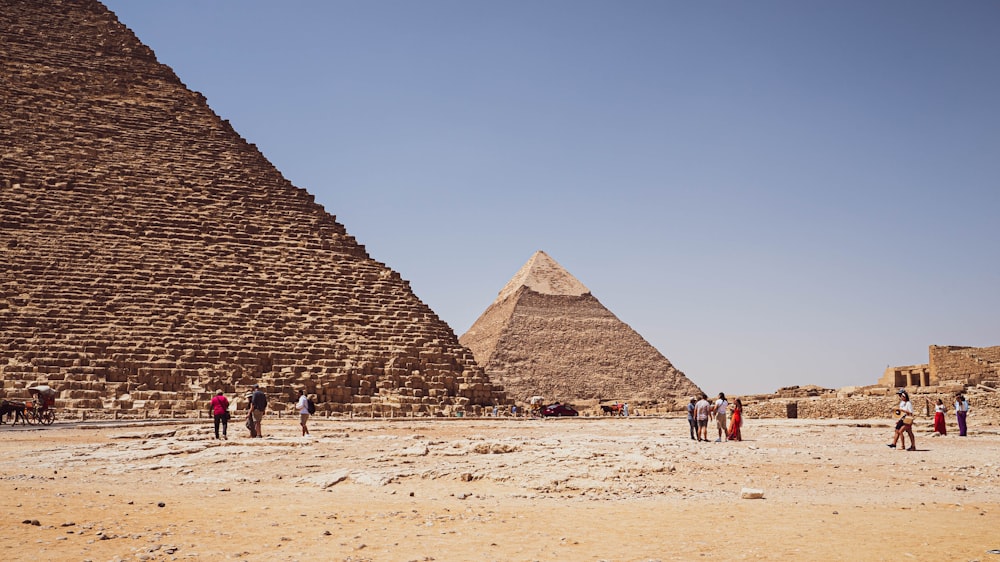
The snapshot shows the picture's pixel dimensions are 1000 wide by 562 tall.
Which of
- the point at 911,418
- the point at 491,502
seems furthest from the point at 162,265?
the point at 491,502

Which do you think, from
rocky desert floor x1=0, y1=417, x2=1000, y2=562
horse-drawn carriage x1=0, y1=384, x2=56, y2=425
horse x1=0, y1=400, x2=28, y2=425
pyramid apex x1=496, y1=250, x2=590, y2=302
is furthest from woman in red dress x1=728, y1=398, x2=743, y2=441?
pyramid apex x1=496, y1=250, x2=590, y2=302

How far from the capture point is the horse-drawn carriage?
19.2m

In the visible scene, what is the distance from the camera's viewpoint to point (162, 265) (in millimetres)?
29938

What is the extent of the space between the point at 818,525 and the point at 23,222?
29.2 metres

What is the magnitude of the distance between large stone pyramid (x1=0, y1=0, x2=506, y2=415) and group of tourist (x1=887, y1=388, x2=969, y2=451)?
14733mm

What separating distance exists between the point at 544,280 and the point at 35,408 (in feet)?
217

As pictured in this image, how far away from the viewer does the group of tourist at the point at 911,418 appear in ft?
40.5

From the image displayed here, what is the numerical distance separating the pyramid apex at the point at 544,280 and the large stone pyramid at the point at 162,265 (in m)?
47.9

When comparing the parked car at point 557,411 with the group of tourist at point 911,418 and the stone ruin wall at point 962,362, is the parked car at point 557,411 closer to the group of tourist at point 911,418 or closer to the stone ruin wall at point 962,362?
the stone ruin wall at point 962,362

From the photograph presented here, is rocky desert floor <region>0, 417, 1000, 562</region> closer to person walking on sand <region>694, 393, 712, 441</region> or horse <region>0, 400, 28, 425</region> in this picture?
person walking on sand <region>694, 393, 712, 441</region>

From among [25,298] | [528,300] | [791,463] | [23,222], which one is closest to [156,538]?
[791,463]

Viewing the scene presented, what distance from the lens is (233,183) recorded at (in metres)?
35.3

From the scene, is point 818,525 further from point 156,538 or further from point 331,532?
point 156,538

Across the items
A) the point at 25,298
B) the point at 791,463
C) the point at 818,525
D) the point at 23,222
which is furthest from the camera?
the point at 23,222
